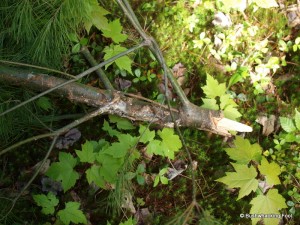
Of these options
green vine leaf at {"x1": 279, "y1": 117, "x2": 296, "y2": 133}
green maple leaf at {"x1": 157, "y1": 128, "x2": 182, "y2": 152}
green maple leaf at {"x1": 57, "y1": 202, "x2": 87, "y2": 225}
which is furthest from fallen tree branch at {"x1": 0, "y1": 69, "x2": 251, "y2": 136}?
green maple leaf at {"x1": 57, "y1": 202, "x2": 87, "y2": 225}

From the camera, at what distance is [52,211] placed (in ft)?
7.36

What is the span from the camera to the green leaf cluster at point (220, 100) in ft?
7.72

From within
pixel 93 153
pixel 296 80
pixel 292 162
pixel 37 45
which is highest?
pixel 37 45

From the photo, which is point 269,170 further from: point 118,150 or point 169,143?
point 118,150

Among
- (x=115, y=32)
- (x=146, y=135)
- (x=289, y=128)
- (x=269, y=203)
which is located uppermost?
(x=115, y=32)

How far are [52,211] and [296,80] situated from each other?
2269mm

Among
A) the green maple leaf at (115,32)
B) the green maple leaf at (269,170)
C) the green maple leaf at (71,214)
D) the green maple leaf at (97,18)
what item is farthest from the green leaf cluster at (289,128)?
the green maple leaf at (71,214)

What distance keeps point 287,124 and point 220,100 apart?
0.60 meters

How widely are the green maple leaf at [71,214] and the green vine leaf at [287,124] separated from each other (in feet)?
5.55

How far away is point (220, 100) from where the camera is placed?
93.3 inches

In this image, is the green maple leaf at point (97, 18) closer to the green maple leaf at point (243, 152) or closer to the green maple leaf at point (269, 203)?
the green maple leaf at point (243, 152)

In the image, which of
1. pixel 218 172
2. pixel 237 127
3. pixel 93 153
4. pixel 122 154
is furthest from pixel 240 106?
pixel 93 153

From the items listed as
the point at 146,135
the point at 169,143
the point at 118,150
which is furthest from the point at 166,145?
the point at 118,150

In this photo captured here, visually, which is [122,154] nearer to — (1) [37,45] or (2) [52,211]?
(2) [52,211]
